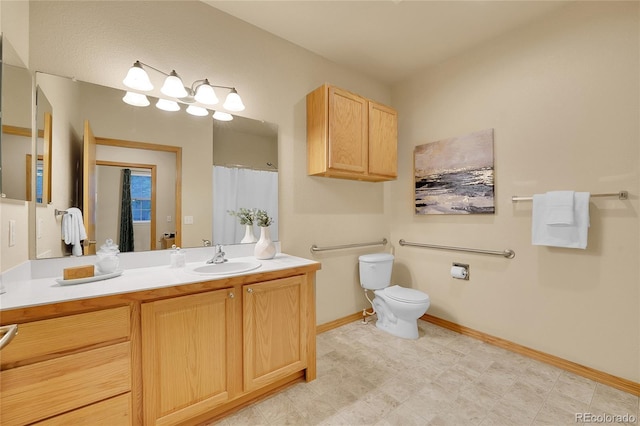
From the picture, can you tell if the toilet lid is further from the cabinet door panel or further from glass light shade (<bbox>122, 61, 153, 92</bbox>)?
glass light shade (<bbox>122, 61, 153, 92</bbox>)

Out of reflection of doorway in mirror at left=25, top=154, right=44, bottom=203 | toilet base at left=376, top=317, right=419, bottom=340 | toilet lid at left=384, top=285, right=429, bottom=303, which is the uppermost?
reflection of doorway in mirror at left=25, top=154, right=44, bottom=203

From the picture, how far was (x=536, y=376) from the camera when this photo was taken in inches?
75.7

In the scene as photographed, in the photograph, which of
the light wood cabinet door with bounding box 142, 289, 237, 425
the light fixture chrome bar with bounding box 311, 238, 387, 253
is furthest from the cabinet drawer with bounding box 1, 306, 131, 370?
the light fixture chrome bar with bounding box 311, 238, 387, 253

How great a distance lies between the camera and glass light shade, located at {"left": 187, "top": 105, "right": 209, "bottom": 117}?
6.32 ft

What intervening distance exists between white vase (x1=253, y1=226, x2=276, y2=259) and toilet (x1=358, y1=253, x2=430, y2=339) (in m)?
1.13

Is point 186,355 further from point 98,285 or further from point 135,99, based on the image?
point 135,99

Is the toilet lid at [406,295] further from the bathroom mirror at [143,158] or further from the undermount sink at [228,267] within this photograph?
the bathroom mirror at [143,158]

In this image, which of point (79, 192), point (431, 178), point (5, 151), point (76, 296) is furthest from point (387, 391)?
point (5, 151)

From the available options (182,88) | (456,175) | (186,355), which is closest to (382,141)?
(456,175)

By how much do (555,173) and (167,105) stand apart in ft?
9.48

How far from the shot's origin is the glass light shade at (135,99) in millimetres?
1705

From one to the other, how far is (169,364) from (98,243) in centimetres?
87

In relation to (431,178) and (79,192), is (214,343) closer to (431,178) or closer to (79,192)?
Answer: (79,192)

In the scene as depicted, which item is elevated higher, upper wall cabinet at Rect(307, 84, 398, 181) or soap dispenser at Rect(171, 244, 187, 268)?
upper wall cabinet at Rect(307, 84, 398, 181)
